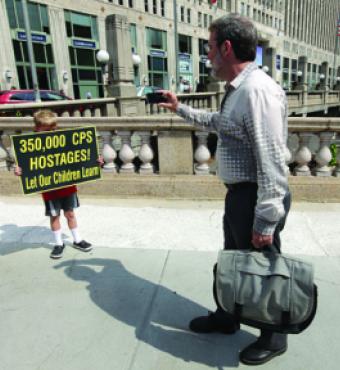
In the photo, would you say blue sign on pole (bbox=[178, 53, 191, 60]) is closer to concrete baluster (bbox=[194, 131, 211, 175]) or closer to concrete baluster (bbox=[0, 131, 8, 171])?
concrete baluster (bbox=[0, 131, 8, 171])

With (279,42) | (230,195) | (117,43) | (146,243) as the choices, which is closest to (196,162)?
(146,243)

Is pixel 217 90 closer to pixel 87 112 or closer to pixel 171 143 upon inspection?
pixel 87 112

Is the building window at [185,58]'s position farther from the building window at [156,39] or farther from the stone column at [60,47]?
the stone column at [60,47]

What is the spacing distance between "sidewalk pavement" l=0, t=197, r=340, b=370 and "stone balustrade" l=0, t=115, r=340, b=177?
75 centimetres

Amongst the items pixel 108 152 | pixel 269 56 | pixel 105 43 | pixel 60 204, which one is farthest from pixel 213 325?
pixel 269 56

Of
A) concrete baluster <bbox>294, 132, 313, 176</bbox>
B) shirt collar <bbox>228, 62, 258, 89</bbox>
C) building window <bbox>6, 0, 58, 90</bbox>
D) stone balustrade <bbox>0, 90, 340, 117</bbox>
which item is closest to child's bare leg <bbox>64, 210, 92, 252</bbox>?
stone balustrade <bbox>0, 90, 340, 117</bbox>

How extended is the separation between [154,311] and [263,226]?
1302 millimetres

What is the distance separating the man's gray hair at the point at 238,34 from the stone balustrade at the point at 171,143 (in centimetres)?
298

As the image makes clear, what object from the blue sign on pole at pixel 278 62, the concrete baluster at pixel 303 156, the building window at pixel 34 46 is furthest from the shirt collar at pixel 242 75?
the blue sign on pole at pixel 278 62

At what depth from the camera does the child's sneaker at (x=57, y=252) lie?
3.44 m

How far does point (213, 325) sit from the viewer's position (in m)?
2.33

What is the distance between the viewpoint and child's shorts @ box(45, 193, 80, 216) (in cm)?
348

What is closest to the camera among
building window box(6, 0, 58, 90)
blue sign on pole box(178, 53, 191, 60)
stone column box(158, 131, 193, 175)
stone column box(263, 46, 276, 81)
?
stone column box(158, 131, 193, 175)

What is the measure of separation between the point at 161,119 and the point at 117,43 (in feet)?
22.7
